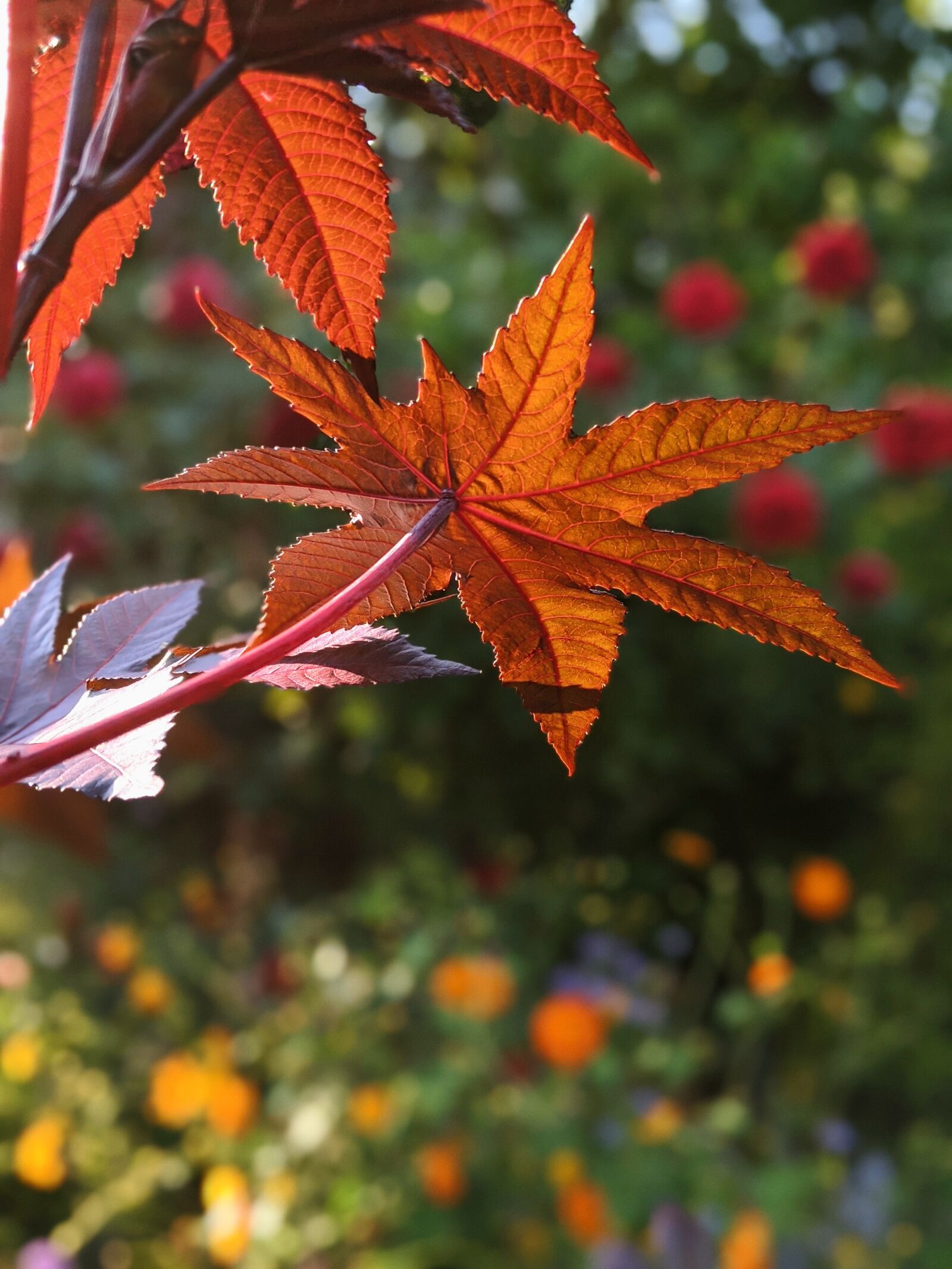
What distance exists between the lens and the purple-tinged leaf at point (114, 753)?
7.8 inches

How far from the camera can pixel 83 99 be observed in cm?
20

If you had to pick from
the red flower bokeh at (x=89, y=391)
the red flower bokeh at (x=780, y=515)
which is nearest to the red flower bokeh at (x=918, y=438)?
the red flower bokeh at (x=780, y=515)

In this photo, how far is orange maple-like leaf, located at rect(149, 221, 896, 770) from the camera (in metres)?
0.22

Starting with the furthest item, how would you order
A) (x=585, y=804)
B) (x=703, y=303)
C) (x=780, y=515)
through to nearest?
(x=585, y=804) → (x=703, y=303) → (x=780, y=515)

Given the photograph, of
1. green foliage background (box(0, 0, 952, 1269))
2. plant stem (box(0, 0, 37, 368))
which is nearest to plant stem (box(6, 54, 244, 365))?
plant stem (box(0, 0, 37, 368))

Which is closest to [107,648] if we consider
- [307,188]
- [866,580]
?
[307,188]

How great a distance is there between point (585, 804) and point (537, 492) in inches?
69.2

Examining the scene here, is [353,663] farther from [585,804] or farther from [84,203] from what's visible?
[585,804]

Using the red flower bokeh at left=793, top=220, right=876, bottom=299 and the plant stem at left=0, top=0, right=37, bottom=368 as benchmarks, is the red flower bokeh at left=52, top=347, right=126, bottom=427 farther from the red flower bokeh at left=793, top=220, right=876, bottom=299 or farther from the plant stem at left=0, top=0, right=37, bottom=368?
the plant stem at left=0, top=0, right=37, bottom=368

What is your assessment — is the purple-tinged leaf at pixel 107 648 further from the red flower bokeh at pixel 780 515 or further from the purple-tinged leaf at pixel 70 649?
the red flower bokeh at pixel 780 515

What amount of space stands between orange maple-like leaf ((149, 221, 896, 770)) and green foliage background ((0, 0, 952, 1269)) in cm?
94

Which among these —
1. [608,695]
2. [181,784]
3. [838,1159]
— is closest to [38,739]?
[838,1159]

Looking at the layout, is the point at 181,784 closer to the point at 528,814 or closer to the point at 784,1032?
the point at 528,814

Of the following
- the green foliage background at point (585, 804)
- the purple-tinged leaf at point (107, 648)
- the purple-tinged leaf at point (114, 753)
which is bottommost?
the green foliage background at point (585, 804)
